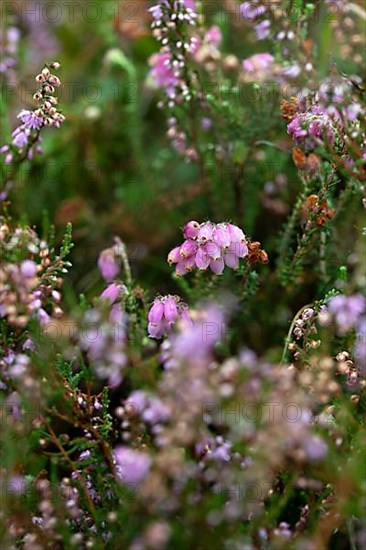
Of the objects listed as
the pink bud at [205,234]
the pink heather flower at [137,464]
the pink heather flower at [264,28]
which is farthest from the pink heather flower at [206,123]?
the pink heather flower at [137,464]

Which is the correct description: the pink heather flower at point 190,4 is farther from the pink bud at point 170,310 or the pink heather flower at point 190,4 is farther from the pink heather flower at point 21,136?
the pink bud at point 170,310

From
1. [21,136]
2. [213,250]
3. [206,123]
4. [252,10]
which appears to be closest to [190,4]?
[252,10]

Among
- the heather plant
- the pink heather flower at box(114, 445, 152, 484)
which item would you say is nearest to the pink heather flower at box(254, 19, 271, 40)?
the heather plant

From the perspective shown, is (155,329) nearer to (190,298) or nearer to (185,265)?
(185,265)

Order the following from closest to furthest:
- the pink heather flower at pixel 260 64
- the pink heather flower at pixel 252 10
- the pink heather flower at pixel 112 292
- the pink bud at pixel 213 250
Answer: the pink bud at pixel 213 250
the pink heather flower at pixel 112 292
the pink heather flower at pixel 252 10
the pink heather flower at pixel 260 64

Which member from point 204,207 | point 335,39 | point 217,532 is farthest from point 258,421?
point 335,39

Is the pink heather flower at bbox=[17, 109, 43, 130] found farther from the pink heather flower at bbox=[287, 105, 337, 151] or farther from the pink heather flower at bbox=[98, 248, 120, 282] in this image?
the pink heather flower at bbox=[287, 105, 337, 151]

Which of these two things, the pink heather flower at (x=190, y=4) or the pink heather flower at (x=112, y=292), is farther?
the pink heather flower at (x=190, y=4)

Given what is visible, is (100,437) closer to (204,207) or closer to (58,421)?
(58,421)
